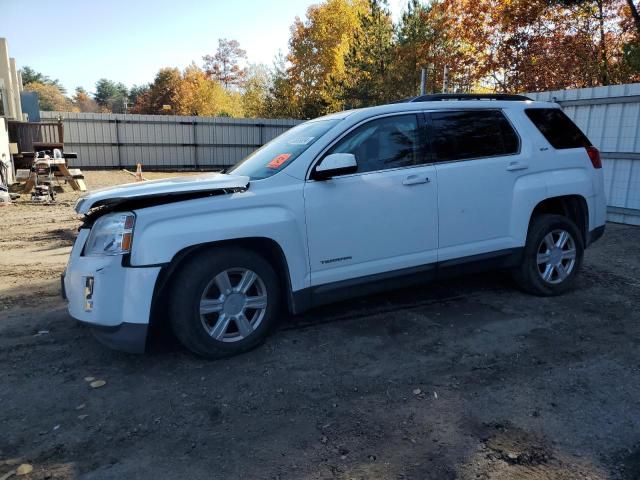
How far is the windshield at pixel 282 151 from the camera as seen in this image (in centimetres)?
405

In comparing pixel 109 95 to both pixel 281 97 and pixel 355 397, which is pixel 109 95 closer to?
pixel 281 97

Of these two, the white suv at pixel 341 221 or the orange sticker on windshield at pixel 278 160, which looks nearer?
the white suv at pixel 341 221

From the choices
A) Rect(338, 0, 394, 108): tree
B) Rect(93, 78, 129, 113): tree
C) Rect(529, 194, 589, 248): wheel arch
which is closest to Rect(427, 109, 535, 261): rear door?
Rect(529, 194, 589, 248): wheel arch

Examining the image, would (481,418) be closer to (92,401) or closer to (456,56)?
(92,401)

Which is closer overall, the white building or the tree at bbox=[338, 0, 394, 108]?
the white building

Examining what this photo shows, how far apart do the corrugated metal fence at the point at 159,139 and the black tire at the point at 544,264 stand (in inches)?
868

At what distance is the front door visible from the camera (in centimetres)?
390

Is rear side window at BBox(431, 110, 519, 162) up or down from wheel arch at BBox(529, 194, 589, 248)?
up

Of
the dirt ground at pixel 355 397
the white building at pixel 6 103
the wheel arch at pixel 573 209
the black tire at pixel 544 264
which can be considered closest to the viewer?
the dirt ground at pixel 355 397

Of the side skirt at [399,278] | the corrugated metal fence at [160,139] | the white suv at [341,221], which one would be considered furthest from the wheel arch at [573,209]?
the corrugated metal fence at [160,139]

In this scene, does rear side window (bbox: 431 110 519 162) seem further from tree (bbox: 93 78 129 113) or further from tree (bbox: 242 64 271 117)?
tree (bbox: 93 78 129 113)

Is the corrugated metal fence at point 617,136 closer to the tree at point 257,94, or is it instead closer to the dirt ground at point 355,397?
the dirt ground at point 355,397

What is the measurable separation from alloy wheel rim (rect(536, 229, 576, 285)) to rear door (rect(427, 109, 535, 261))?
0.45 meters

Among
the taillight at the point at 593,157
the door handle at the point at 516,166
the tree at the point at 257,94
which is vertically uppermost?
the tree at the point at 257,94
